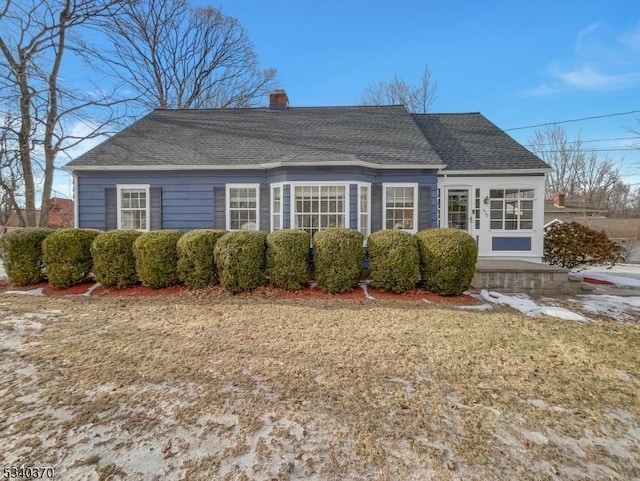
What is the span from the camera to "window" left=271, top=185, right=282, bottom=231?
8.74 metres

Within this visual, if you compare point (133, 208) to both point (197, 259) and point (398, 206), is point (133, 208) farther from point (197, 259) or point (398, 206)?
point (398, 206)

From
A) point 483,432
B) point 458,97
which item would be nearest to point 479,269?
point 483,432

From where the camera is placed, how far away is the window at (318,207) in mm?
8422

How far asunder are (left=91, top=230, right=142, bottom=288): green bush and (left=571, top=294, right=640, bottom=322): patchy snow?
918 centimetres

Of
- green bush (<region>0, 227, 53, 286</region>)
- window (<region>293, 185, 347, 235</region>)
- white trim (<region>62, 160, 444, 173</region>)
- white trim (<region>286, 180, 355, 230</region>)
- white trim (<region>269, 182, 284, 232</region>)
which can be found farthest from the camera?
white trim (<region>269, 182, 284, 232</region>)

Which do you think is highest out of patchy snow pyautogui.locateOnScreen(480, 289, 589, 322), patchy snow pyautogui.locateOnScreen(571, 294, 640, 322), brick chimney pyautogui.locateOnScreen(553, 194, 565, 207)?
brick chimney pyautogui.locateOnScreen(553, 194, 565, 207)

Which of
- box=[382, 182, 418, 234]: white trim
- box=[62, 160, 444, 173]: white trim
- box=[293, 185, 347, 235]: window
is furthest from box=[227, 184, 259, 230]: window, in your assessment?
box=[382, 182, 418, 234]: white trim

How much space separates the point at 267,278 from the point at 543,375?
200 inches

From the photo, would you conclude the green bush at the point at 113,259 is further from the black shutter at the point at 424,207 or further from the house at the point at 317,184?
the black shutter at the point at 424,207

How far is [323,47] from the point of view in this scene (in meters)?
15.9

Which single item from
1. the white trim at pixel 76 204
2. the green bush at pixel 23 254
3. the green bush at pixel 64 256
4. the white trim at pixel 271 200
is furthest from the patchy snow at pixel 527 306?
the white trim at pixel 76 204

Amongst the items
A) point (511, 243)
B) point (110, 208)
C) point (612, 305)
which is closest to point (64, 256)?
point (110, 208)

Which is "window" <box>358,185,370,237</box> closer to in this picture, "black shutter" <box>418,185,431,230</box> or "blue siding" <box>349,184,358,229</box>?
"blue siding" <box>349,184,358,229</box>

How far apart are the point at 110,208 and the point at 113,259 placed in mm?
3872
